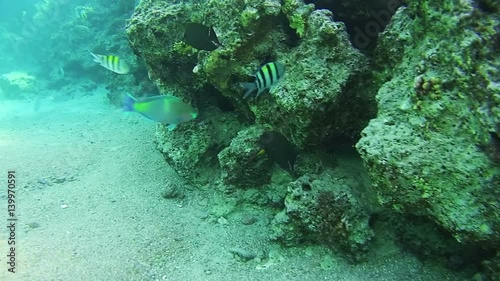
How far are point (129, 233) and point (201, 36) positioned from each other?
264 centimetres

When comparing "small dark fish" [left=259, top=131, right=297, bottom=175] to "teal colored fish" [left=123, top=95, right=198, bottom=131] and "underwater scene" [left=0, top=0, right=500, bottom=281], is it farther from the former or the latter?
"teal colored fish" [left=123, top=95, right=198, bottom=131]

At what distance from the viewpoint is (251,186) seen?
4.64 m

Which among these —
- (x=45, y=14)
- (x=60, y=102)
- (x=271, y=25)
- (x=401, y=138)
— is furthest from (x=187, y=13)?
(x=45, y=14)

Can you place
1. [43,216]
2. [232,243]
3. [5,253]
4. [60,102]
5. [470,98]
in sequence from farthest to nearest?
[60,102] → [43,216] → [232,243] → [5,253] → [470,98]

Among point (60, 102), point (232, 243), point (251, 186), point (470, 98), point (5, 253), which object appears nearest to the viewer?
point (470, 98)

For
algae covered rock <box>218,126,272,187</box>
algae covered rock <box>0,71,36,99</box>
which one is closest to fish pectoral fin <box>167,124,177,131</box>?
algae covered rock <box>218,126,272,187</box>

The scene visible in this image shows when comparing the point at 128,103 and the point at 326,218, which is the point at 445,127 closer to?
the point at 326,218

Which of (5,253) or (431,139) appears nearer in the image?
(431,139)

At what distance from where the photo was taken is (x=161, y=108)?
12.9 ft

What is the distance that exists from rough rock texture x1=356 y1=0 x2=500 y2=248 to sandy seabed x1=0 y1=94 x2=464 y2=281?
1065mm

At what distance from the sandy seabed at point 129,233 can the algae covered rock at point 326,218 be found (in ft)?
0.55

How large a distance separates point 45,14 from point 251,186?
2195 cm

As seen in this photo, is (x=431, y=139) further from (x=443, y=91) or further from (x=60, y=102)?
(x=60, y=102)

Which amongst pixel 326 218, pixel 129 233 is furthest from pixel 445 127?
pixel 129 233
